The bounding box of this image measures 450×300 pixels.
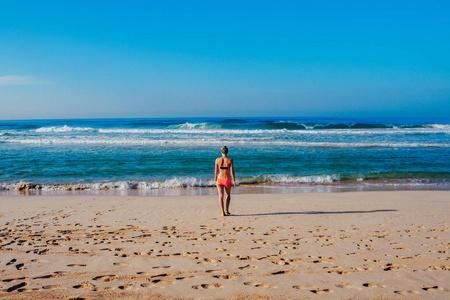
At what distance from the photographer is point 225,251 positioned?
459 centimetres

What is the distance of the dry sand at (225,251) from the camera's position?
339 centimetres

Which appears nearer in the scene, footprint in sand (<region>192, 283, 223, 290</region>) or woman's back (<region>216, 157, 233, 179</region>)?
footprint in sand (<region>192, 283, 223, 290</region>)

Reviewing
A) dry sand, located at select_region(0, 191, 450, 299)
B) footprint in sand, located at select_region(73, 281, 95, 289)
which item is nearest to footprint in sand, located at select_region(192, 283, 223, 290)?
dry sand, located at select_region(0, 191, 450, 299)

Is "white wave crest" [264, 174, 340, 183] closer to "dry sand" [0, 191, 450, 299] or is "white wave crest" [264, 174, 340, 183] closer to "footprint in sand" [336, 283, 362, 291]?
"dry sand" [0, 191, 450, 299]

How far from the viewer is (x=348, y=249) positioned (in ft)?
15.3

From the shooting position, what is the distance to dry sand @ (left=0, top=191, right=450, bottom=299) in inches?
133

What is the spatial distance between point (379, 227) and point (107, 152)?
17984mm

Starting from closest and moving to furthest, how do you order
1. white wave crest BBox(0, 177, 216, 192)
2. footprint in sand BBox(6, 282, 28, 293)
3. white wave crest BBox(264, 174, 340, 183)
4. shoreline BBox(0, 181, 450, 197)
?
footprint in sand BBox(6, 282, 28, 293), shoreline BBox(0, 181, 450, 197), white wave crest BBox(0, 177, 216, 192), white wave crest BBox(264, 174, 340, 183)

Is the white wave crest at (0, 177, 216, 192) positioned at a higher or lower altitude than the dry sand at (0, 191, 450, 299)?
lower

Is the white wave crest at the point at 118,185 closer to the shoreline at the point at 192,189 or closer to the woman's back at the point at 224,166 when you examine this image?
the shoreline at the point at 192,189

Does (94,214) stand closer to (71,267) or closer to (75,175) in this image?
(71,267)

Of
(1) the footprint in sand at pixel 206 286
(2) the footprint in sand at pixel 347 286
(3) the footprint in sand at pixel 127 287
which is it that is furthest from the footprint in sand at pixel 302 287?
(3) the footprint in sand at pixel 127 287

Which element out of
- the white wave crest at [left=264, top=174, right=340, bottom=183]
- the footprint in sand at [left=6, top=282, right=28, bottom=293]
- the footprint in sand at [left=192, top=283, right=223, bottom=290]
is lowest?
the white wave crest at [left=264, top=174, right=340, bottom=183]

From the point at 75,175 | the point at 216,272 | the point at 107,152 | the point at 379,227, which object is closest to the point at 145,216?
the point at 216,272
